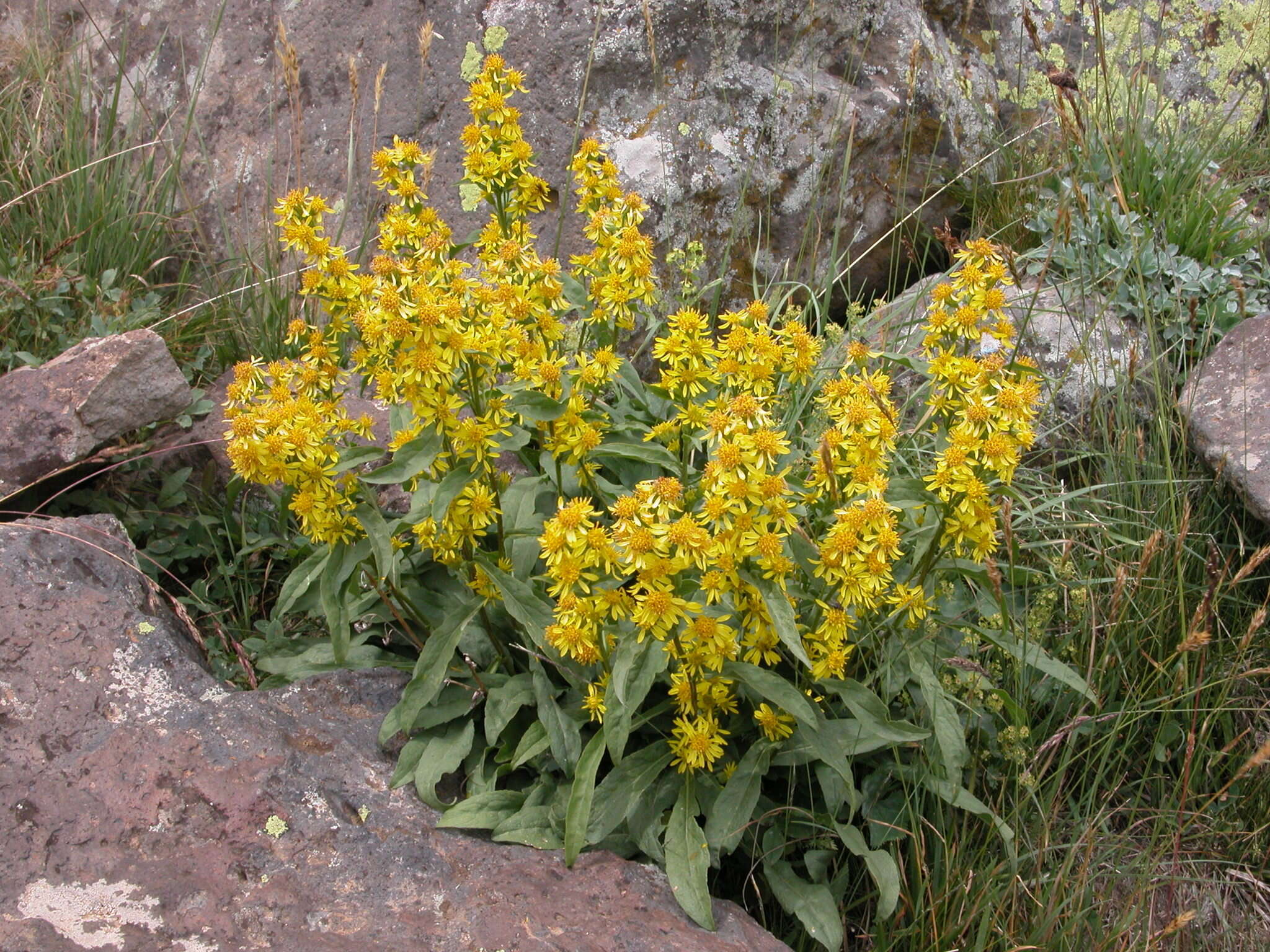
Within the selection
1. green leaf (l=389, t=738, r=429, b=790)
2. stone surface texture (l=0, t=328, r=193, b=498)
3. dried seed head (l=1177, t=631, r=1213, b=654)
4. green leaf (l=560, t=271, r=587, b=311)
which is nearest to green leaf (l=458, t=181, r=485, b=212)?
green leaf (l=560, t=271, r=587, b=311)

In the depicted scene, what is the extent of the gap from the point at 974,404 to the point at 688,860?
0.98m

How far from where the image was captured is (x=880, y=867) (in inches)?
82.7

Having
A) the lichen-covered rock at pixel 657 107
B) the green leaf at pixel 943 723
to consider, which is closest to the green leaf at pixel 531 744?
the green leaf at pixel 943 723

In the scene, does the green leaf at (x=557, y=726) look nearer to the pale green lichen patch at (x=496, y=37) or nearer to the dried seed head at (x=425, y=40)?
the dried seed head at (x=425, y=40)

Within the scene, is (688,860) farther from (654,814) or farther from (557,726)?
(557,726)

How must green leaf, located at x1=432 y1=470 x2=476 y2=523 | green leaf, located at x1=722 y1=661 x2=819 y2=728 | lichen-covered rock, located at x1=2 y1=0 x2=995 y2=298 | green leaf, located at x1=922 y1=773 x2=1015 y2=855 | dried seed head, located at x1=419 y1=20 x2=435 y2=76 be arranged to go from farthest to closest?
lichen-covered rock, located at x1=2 y1=0 x2=995 y2=298 → dried seed head, located at x1=419 y1=20 x2=435 y2=76 → green leaf, located at x1=922 y1=773 x2=1015 y2=855 → green leaf, located at x1=432 y1=470 x2=476 y2=523 → green leaf, located at x1=722 y1=661 x2=819 y2=728

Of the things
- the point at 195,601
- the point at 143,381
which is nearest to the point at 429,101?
the point at 143,381

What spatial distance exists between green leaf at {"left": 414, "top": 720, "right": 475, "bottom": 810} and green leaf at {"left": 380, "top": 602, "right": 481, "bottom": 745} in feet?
0.24

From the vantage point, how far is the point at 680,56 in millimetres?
3623

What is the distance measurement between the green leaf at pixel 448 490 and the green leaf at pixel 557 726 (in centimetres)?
43

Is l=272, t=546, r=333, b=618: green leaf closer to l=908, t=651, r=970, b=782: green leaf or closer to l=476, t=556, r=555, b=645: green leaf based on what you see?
l=476, t=556, r=555, b=645: green leaf

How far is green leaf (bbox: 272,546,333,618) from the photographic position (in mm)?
2367

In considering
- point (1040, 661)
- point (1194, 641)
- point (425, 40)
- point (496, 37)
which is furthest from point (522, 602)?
point (496, 37)

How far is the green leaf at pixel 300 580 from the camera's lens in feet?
7.77
